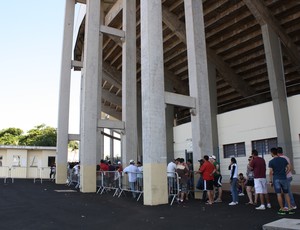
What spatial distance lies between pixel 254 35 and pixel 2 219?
18631 millimetres

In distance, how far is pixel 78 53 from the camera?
32.1m

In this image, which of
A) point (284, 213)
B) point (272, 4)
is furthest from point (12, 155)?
point (284, 213)

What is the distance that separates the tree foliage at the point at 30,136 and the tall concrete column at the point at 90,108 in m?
36.3

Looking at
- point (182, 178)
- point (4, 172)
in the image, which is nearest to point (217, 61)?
point (182, 178)

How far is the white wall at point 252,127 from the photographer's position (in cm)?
1616

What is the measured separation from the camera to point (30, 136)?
55656mm

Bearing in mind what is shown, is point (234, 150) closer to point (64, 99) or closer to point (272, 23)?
point (272, 23)

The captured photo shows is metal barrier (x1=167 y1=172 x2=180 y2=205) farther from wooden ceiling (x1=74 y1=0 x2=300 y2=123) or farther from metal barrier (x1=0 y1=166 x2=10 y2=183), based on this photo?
metal barrier (x1=0 y1=166 x2=10 y2=183)

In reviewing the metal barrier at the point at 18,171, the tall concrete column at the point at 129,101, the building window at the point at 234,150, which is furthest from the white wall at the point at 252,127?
the metal barrier at the point at 18,171

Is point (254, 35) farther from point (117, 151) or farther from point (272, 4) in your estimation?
point (117, 151)

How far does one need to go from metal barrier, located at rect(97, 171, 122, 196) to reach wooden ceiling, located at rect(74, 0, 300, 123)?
1108 cm

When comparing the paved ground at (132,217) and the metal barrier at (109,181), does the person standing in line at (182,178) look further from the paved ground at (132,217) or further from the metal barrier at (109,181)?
the metal barrier at (109,181)

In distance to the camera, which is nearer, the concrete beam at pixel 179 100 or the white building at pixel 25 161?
the concrete beam at pixel 179 100

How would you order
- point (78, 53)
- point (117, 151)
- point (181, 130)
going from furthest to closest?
1. point (117, 151)
2. point (78, 53)
3. point (181, 130)
